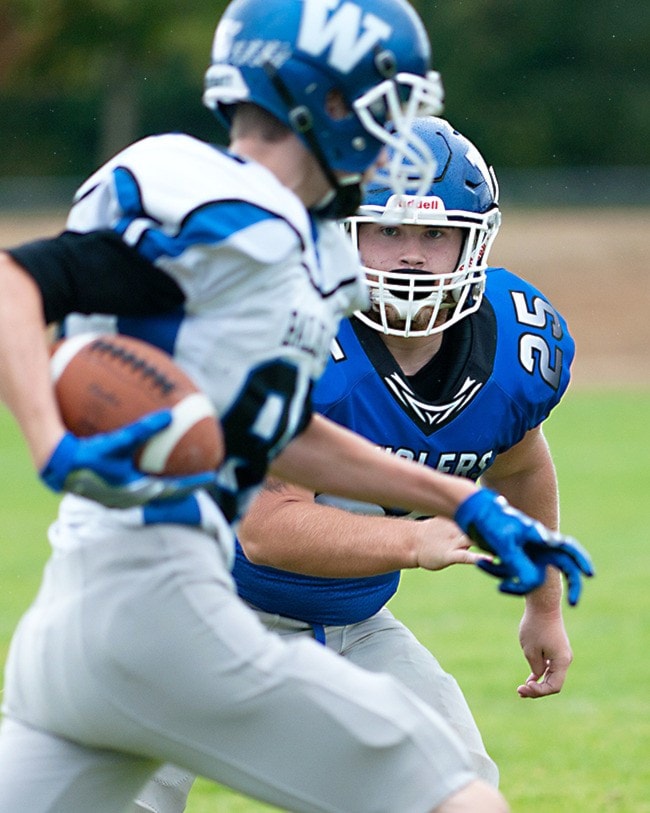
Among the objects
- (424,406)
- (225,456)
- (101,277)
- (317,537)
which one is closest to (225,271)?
(101,277)

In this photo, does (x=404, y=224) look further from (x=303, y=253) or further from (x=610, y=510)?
(x=610, y=510)

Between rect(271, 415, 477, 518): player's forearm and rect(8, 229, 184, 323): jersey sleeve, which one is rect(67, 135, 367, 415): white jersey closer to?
rect(8, 229, 184, 323): jersey sleeve

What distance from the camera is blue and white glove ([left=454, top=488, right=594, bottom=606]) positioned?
2.79 metres

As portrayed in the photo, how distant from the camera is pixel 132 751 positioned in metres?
2.52

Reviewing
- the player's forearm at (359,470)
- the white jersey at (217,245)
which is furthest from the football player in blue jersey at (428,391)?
the white jersey at (217,245)

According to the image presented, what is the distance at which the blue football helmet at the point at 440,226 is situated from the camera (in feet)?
12.7

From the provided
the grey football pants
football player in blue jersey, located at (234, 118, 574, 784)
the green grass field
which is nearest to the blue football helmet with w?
the grey football pants

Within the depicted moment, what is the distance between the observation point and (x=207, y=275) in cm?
252

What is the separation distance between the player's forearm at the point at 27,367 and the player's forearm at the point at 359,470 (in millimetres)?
731

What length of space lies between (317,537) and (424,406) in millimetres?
551

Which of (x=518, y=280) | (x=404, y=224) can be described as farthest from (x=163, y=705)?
(x=518, y=280)

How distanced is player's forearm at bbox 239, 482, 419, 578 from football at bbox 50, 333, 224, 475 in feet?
3.49

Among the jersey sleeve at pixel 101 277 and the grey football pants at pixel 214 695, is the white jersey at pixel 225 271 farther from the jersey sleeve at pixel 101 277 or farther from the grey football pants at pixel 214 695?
the grey football pants at pixel 214 695

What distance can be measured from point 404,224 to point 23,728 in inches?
73.4
